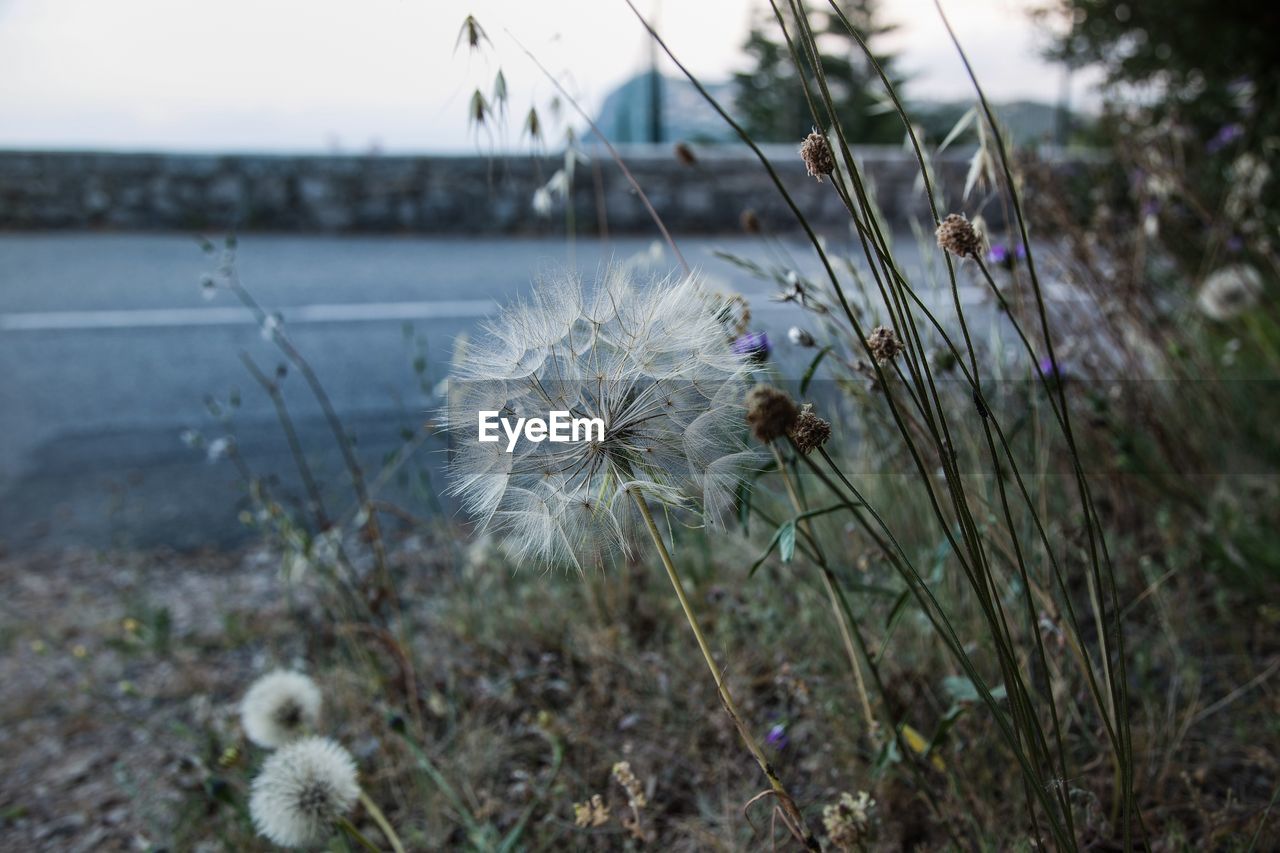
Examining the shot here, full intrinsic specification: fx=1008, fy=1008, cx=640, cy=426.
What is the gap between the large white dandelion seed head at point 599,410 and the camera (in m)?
1.27

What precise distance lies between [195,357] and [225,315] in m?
1.03

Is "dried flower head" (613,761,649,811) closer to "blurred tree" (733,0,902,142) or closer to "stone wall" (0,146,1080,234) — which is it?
"stone wall" (0,146,1080,234)

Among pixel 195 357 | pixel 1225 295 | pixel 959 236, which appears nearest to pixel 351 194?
pixel 195 357

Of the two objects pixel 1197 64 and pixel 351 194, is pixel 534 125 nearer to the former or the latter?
pixel 1197 64

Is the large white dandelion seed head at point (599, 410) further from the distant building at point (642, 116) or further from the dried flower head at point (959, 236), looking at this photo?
the distant building at point (642, 116)

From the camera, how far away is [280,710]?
2.07 metres

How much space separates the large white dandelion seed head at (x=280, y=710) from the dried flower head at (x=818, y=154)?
61.8 inches

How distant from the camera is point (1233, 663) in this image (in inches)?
88.0

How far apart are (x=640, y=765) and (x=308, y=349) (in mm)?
4939

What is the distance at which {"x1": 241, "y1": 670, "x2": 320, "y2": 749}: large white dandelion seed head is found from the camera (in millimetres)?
2049

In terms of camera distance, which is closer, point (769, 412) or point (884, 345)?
point (769, 412)

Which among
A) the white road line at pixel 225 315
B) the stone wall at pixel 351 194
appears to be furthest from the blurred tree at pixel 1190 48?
the white road line at pixel 225 315

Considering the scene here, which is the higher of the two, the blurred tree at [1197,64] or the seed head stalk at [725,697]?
the blurred tree at [1197,64]

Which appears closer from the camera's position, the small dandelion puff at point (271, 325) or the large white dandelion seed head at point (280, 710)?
the large white dandelion seed head at point (280, 710)
